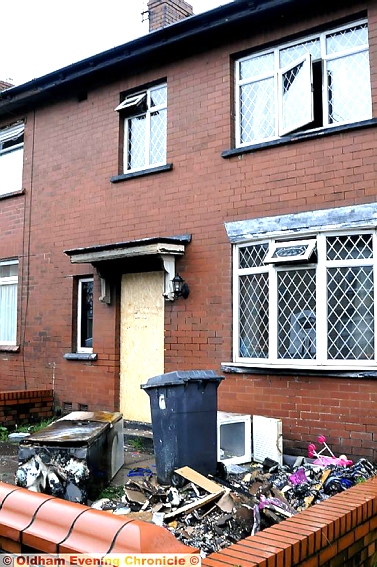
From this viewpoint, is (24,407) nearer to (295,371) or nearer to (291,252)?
(295,371)

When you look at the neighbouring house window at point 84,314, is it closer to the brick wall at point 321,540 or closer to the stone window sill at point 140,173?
the stone window sill at point 140,173

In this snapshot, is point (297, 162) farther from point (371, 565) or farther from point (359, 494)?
point (371, 565)

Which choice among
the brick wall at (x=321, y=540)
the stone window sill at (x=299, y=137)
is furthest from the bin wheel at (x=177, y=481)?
the stone window sill at (x=299, y=137)

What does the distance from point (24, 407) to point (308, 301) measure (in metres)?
5.40

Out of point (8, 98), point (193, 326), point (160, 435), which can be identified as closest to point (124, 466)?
point (160, 435)

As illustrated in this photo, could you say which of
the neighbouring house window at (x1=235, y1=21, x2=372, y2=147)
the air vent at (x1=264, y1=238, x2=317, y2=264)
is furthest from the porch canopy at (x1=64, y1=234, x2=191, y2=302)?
the neighbouring house window at (x1=235, y1=21, x2=372, y2=147)

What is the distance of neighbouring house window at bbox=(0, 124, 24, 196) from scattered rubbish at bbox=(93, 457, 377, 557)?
318 inches

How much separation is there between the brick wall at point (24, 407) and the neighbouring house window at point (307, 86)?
18.2ft

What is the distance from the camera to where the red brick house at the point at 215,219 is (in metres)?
7.21

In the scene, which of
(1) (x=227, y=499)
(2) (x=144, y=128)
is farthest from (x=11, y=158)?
(1) (x=227, y=499)

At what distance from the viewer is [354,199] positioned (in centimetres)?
715

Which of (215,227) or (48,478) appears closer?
(48,478)

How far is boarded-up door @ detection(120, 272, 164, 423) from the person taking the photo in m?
9.20

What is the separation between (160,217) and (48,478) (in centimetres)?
480
